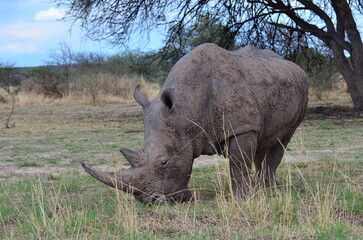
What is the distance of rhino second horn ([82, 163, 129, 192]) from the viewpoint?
5.50m

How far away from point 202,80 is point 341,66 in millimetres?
12542

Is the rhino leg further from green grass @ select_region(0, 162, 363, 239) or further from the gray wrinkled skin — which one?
green grass @ select_region(0, 162, 363, 239)

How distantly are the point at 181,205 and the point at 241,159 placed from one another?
97 centimetres

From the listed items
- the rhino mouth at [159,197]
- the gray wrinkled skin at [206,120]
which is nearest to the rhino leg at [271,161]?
the gray wrinkled skin at [206,120]

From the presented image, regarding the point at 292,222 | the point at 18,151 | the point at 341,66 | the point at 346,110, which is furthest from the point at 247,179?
the point at 346,110

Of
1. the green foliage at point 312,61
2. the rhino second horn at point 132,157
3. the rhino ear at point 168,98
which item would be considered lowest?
the rhino second horn at point 132,157

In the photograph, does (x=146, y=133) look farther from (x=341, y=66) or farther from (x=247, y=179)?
(x=341, y=66)

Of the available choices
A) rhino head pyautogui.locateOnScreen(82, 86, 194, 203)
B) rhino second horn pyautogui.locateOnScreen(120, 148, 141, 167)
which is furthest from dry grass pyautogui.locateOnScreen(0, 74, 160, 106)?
rhino second horn pyautogui.locateOnScreen(120, 148, 141, 167)

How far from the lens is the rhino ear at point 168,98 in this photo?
5902 millimetres

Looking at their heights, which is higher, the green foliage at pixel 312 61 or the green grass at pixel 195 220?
the green foliage at pixel 312 61

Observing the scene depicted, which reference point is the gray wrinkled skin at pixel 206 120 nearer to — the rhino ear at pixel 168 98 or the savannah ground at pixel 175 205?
the rhino ear at pixel 168 98

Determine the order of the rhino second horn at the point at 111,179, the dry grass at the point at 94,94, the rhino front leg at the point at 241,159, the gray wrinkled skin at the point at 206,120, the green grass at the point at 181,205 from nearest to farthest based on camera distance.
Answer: the green grass at the point at 181,205
the rhino second horn at the point at 111,179
the gray wrinkled skin at the point at 206,120
the rhino front leg at the point at 241,159
the dry grass at the point at 94,94

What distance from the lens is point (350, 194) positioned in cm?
644

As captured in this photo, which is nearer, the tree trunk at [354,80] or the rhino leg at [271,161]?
the rhino leg at [271,161]
